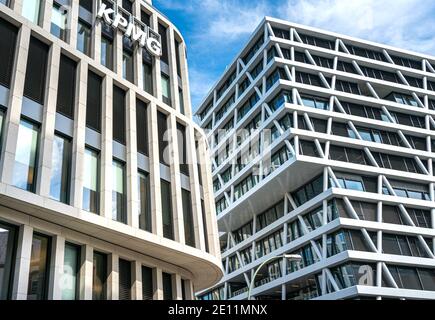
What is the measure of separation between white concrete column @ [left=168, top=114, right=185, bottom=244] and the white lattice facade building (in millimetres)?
21344

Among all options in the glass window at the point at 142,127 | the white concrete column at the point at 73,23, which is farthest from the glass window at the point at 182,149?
the white concrete column at the point at 73,23

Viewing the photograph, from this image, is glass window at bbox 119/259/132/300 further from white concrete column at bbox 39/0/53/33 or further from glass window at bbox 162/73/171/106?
white concrete column at bbox 39/0/53/33

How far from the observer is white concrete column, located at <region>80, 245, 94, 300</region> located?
16500 mm

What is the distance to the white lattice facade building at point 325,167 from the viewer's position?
4053 centimetres

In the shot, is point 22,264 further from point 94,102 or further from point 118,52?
point 118,52

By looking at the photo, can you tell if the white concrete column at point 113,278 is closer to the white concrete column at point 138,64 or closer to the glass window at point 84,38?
the white concrete column at point 138,64

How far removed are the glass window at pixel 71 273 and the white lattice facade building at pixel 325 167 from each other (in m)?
26.1

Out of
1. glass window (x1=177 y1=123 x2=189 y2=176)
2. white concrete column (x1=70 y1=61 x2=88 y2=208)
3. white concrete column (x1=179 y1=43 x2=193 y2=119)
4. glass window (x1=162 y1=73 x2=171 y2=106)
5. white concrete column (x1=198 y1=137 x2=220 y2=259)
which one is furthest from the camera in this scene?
white concrete column (x1=179 y1=43 x2=193 y2=119)

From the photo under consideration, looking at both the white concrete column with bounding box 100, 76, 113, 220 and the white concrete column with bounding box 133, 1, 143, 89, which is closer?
the white concrete column with bounding box 100, 76, 113, 220

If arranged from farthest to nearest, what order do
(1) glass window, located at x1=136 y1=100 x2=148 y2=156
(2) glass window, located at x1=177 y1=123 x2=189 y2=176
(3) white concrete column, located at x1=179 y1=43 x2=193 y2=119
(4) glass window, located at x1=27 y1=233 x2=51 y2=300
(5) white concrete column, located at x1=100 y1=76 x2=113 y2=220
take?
(3) white concrete column, located at x1=179 y1=43 x2=193 y2=119
(2) glass window, located at x1=177 y1=123 x2=189 y2=176
(1) glass window, located at x1=136 y1=100 x2=148 y2=156
(5) white concrete column, located at x1=100 y1=76 x2=113 y2=220
(4) glass window, located at x1=27 y1=233 x2=51 y2=300

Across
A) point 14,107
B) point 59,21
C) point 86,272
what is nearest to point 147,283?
point 86,272

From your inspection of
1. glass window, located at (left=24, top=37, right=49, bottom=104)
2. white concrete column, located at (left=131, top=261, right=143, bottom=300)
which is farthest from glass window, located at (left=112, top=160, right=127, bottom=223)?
glass window, located at (left=24, top=37, right=49, bottom=104)
